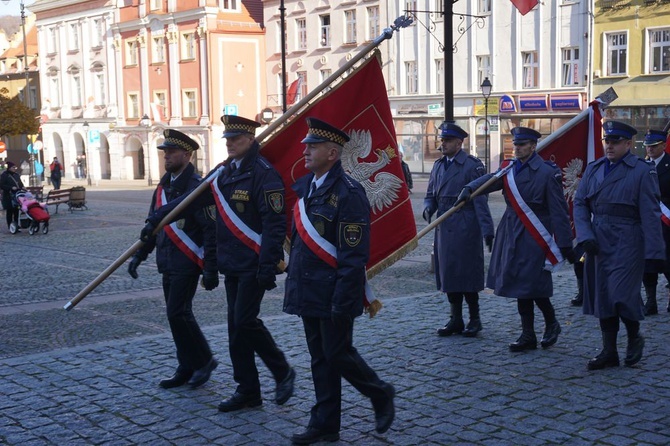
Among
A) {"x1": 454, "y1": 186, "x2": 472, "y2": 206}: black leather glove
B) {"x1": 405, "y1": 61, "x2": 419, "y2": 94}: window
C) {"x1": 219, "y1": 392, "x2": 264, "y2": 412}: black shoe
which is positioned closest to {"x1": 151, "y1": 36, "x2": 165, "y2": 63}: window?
{"x1": 405, "y1": 61, "x2": 419, "y2": 94}: window

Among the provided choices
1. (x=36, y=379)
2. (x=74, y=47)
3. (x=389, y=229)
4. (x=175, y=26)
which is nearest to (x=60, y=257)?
(x=36, y=379)

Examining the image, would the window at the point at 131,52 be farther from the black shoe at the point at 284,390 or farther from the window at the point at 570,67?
the black shoe at the point at 284,390

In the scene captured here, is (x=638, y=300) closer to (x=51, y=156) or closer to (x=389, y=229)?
(x=389, y=229)

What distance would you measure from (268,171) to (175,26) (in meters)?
51.2

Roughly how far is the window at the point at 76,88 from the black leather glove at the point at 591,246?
197 ft

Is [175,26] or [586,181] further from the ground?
[175,26]

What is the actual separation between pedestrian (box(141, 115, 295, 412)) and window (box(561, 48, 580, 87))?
3514cm

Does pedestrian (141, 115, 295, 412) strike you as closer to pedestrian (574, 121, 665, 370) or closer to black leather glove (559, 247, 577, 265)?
pedestrian (574, 121, 665, 370)

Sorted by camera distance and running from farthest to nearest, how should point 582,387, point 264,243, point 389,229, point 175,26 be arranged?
1. point 175,26
2. point 389,229
3. point 582,387
4. point 264,243

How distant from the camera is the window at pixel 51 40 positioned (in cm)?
6488

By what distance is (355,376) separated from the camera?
5.65m

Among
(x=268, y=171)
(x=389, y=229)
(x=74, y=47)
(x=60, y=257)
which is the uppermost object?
(x=74, y=47)

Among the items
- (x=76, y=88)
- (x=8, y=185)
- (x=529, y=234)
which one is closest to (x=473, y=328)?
(x=529, y=234)

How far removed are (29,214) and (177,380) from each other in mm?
15576
